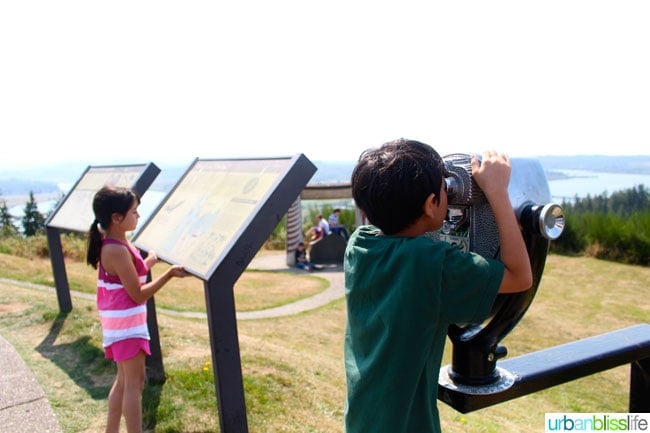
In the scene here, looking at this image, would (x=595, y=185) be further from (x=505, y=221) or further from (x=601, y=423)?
(x=505, y=221)

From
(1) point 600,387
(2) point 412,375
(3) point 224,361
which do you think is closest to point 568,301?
(1) point 600,387

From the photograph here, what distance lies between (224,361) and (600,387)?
4.65 metres

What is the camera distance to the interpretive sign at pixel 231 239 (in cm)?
240

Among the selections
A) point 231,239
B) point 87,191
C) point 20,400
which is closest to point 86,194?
point 87,191

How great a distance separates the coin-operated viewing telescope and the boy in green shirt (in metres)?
0.07

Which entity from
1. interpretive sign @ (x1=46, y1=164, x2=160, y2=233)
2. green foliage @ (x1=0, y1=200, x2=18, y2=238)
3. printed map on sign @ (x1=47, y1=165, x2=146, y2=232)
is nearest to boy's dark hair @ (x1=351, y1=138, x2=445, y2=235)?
interpretive sign @ (x1=46, y1=164, x2=160, y2=233)

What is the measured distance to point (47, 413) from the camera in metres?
3.34

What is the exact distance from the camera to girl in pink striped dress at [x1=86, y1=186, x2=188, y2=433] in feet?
8.96

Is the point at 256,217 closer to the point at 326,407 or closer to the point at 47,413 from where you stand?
the point at 326,407

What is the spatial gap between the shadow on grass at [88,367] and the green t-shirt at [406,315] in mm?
2173

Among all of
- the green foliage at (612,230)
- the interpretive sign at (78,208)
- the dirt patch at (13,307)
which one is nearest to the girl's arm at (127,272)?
the interpretive sign at (78,208)

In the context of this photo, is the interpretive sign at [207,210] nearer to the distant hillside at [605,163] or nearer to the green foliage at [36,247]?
the green foliage at [36,247]

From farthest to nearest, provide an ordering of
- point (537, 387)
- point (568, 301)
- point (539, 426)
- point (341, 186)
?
point (341, 186) → point (568, 301) → point (539, 426) → point (537, 387)

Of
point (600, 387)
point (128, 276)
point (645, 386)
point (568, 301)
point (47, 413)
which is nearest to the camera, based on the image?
point (645, 386)
